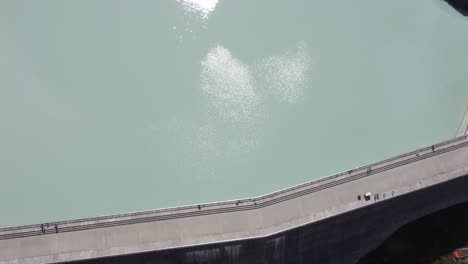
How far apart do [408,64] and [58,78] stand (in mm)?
15387

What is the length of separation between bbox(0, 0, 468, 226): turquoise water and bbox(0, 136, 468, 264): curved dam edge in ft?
3.86

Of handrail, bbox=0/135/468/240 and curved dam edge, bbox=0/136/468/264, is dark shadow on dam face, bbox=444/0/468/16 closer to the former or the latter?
handrail, bbox=0/135/468/240

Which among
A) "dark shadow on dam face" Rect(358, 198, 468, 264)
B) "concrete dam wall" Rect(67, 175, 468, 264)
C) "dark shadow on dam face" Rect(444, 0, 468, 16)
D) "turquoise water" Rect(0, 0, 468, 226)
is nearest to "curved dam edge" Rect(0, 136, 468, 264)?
"concrete dam wall" Rect(67, 175, 468, 264)

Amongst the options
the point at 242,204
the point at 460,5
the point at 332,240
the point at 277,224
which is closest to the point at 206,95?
the point at 242,204

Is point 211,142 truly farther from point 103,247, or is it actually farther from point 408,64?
point 408,64

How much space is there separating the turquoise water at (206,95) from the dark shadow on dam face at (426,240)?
4.42 meters

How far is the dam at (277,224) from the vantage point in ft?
61.4

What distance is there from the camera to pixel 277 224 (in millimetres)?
19391

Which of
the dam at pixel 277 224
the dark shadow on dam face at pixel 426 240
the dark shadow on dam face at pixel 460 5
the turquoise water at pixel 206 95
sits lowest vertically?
the dark shadow on dam face at pixel 426 240

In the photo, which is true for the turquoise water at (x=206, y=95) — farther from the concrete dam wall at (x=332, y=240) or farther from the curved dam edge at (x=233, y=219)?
the concrete dam wall at (x=332, y=240)

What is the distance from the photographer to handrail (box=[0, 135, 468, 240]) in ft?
62.1

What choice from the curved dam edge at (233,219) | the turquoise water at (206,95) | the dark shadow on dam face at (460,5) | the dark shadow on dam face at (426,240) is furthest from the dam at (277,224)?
the dark shadow on dam face at (460,5)

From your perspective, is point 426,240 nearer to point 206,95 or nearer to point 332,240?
point 332,240

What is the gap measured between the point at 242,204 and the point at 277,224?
4.78 ft
